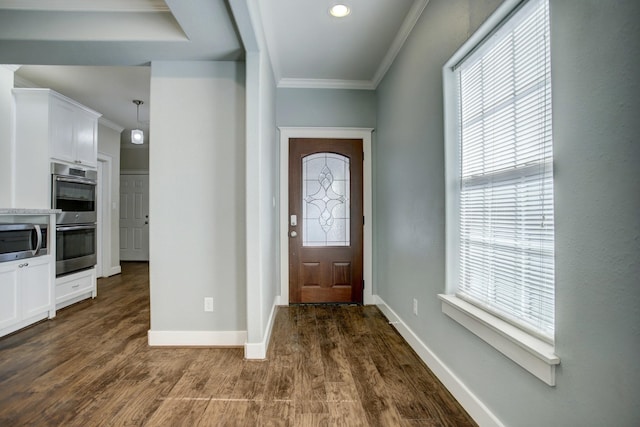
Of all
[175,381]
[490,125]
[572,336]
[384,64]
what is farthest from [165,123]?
[572,336]

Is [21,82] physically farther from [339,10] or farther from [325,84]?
[339,10]

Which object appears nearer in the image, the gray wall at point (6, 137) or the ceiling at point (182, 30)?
the ceiling at point (182, 30)

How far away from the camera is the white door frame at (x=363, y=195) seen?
11.3ft

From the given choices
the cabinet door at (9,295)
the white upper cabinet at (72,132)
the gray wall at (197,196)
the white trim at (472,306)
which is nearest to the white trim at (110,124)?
the white upper cabinet at (72,132)

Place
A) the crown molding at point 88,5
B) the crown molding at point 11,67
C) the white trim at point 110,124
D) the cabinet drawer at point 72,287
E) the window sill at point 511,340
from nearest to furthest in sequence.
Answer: the window sill at point 511,340
the crown molding at point 88,5
the crown molding at point 11,67
the cabinet drawer at point 72,287
the white trim at point 110,124

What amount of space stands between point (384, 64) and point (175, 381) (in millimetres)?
3171

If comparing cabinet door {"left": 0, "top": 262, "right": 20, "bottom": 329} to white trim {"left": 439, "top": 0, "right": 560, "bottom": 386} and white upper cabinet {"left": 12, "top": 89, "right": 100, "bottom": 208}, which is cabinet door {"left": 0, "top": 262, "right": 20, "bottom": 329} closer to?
white upper cabinet {"left": 12, "top": 89, "right": 100, "bottom": 208}

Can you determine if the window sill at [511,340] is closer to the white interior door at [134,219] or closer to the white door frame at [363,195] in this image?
the white door frame at [363,195]

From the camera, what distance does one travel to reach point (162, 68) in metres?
2.40

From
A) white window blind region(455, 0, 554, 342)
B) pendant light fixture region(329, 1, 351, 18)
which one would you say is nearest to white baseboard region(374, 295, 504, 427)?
white window blind region(455, 0, 554, 342)

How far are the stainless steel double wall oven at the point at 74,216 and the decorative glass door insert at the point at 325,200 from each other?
276cm

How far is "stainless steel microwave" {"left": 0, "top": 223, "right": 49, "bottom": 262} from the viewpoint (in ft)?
8.59

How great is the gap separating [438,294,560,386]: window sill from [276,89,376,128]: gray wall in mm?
2409

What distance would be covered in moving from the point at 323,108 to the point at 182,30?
5.51 feet
